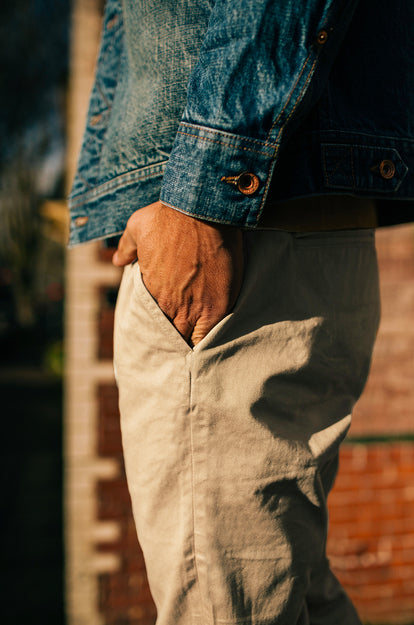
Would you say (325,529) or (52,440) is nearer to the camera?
(325,529)

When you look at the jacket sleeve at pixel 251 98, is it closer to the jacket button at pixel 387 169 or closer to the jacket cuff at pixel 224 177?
the jacket cuff at pixel 224 177

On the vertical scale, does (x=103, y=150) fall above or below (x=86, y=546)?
above

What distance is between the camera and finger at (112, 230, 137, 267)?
2.94 ft

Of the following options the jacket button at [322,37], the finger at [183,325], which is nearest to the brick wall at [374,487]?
the finger at [183,325]

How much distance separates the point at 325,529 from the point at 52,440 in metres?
6.99

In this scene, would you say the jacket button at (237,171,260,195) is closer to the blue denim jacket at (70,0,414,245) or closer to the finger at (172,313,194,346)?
the blue denim jacket at (70,0,414,245)

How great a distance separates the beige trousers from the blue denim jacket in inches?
4.8

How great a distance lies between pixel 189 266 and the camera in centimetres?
80

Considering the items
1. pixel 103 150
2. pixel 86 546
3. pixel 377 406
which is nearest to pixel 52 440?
pixel 86 546

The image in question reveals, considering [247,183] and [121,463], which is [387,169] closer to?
[247,183]

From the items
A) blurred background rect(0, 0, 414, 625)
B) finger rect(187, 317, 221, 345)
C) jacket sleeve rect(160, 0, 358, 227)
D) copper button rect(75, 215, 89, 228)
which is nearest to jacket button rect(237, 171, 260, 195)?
jacket sleeve rect(160, 0, 358, 227)

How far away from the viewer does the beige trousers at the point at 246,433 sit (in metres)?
0.85

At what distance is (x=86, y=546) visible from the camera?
2.57m

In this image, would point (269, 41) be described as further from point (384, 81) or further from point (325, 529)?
point (325, 529)
